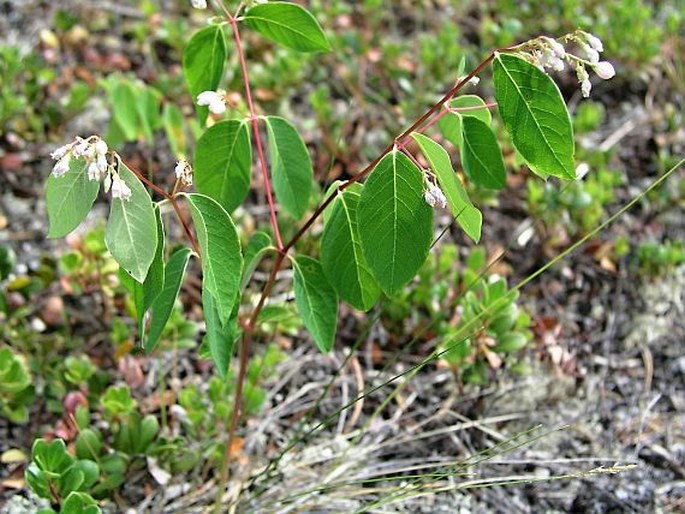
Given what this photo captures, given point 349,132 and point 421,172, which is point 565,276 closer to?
point 349,132

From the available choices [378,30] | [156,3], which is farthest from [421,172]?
[156,3]

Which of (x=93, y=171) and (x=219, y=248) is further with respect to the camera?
(x=219, y=248)

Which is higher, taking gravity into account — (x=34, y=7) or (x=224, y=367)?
(x=34, y=7)

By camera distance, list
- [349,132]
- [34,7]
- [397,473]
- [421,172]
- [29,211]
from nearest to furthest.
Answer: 1. [421,172]
2. [397,473]
3. [29,211]
4. [349,132]
5. [34,7]

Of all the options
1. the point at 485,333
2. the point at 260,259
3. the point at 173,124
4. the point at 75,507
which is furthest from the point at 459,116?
the point at 173,124

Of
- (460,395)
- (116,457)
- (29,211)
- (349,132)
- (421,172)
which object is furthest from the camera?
(349,132)

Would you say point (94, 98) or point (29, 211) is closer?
point (29, 211)

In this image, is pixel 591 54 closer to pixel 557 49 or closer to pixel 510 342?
pixel 557 49
